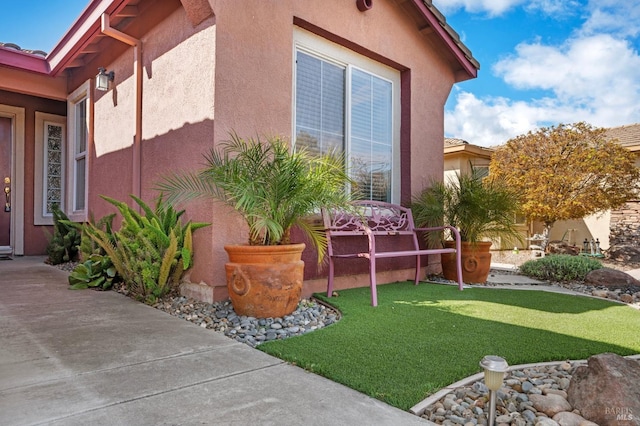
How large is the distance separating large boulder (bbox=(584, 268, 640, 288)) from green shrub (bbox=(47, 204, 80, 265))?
8161mm

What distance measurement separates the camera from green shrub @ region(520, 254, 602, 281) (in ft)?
21.1

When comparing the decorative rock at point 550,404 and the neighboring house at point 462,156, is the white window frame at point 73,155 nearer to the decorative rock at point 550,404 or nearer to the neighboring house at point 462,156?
the decorative rock at point 550,404

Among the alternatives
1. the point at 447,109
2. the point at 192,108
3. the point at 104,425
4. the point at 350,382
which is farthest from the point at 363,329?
the point at 447,109

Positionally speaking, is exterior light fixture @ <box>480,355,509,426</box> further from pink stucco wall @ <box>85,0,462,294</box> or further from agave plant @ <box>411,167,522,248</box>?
agave plant @ <box>411,167,522,248</box>

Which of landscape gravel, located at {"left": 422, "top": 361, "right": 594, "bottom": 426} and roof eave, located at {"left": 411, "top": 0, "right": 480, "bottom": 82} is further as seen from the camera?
roof eave, located at {"left": 411, "top": 0, "right": 480, "bottom": 82}

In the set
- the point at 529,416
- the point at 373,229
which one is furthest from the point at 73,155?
the point at 529,416

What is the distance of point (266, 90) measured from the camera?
Result: 4.41m

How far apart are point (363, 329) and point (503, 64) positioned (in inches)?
553

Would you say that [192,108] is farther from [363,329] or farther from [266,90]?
[363,329]

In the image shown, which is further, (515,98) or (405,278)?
(515,98)

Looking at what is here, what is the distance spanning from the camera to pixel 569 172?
33.2 feet

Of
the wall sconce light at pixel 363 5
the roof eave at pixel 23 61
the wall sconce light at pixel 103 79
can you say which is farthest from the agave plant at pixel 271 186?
the roof eave at pixel 23 61

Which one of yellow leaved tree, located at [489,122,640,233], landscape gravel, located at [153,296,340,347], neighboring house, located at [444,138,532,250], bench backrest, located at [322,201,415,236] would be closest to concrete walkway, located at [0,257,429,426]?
landscape gravel, located at [153,296,340,347]

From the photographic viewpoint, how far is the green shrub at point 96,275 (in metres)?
4.80
